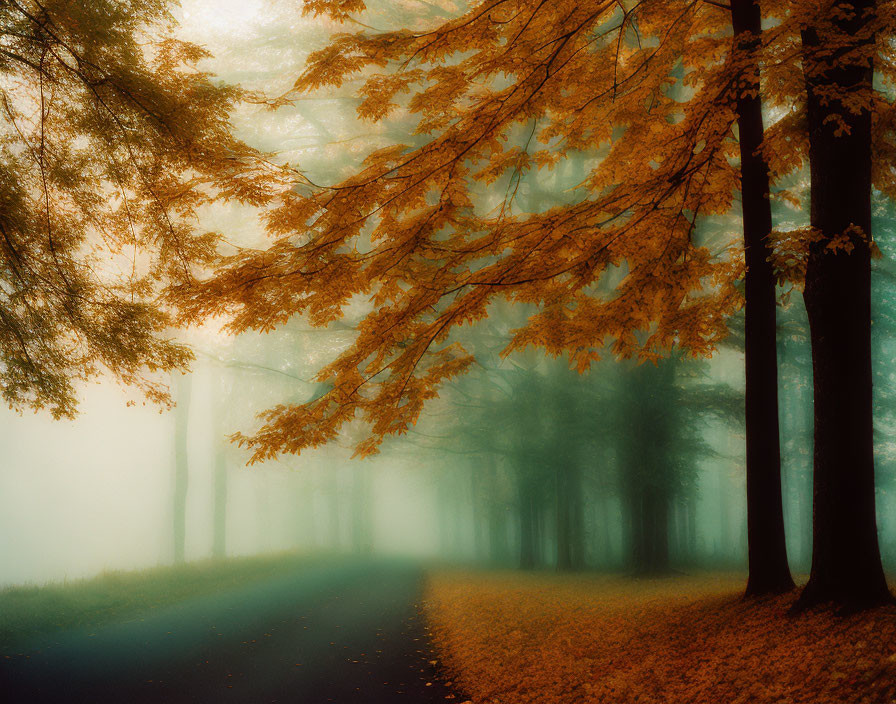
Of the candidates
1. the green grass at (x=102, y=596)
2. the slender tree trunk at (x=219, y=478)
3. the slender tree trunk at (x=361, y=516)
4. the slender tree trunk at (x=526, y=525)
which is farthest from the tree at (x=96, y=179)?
the slender tree trunk at (x=361, y=516)

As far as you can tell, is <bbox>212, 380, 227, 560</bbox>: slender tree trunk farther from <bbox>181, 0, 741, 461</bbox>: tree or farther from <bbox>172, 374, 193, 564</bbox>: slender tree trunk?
<bbox>181, 0, 741, 461</bbox>: tree

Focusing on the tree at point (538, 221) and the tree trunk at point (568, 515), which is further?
the tree trunk at point (568, 515)

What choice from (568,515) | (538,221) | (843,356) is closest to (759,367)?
(843,356)

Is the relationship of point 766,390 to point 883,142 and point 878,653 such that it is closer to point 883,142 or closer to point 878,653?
point 883,142

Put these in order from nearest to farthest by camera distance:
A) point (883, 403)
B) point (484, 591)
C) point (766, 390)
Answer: point (766, 390) → point (484, 591) → point (883, 403)

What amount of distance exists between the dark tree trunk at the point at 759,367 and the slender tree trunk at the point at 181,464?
20315 millimetres

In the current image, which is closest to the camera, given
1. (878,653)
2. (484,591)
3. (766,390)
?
(878,653)

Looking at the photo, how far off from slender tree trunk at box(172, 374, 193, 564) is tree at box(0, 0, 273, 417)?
Result: 14135mm

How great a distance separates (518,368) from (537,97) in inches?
492

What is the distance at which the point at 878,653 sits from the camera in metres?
4.04

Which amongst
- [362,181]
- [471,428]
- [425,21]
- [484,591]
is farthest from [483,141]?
[471,428]

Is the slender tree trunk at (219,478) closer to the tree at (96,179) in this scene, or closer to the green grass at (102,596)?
the green grass at (102,596)

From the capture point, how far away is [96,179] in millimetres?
8070

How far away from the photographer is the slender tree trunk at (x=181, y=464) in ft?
73.1
